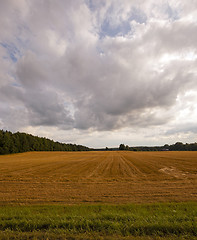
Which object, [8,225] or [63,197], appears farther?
[63,197]

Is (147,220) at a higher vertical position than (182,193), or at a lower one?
A: higher

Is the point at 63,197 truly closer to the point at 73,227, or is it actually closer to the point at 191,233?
the point at 73,227

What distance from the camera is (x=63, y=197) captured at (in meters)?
10.3

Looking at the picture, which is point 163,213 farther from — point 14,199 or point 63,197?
point 14,199

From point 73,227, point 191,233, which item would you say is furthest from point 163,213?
point 73,227

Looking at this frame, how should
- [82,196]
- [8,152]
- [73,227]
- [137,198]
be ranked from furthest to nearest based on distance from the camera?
[8,152], [82,196], [137,198], [73,227]

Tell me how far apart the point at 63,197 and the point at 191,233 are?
8.50m

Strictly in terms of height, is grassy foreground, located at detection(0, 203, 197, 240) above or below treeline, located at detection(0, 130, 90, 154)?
below

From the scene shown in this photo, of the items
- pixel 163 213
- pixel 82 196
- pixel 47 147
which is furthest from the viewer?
pixel 47 147

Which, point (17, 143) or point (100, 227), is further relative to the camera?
point (17, 143)

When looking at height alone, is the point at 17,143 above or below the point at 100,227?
above

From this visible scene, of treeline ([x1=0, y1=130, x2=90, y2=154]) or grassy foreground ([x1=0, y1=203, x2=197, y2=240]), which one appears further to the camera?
treeline ([x1=0, y1=130, x2=90, y2=154])

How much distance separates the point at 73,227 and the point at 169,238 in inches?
141

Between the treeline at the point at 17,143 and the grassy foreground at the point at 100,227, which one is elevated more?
the treeline at the point at 17,143
